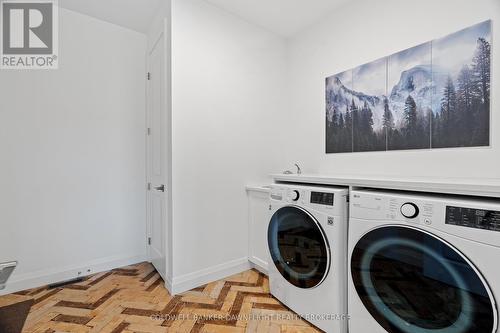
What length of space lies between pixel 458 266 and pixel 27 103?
3.11 metres

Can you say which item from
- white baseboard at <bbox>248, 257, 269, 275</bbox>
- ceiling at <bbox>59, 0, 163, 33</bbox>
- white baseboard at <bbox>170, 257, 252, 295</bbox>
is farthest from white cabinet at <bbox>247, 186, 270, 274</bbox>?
ceiling at <bbox>59, 0, 163, 33</bbox>

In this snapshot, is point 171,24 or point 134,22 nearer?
point 171,24

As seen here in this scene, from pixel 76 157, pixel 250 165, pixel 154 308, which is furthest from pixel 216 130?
pixel 154 308

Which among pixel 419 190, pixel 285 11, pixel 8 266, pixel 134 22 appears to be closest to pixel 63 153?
pixel 134 22

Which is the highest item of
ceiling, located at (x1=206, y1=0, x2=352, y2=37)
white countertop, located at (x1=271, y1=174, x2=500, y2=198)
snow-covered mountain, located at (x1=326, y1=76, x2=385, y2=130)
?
ceiling, located at (x1=206, y1=0, x2=352, y2=37)

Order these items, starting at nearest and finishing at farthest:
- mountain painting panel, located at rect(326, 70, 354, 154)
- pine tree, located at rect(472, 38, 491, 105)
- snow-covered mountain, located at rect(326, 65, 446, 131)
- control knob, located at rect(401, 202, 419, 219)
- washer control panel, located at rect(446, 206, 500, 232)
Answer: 1. washer control panel, located at rect(446, 206, 500, 232)
2. control knob, located at rect(401, 202, 419, 219)
3. pine tree, located at rect(472, 38, 491, 105)
4. snow-covered mountain, located at rect(326, 65, 446, 131)
5. mountain painting panel, located at rect(326, 70, 354, 154)

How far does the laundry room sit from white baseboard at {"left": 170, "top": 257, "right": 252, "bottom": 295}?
13mm

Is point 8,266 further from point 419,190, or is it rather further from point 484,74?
point 484,74

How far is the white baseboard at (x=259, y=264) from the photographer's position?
2137mm

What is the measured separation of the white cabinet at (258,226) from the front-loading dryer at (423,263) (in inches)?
36.2

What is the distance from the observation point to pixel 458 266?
3.14 ft

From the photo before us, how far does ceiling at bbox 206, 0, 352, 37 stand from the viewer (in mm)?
2061

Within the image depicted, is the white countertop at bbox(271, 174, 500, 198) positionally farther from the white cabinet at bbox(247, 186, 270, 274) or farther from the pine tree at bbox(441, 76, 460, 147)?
the white cabinet at bbox(247, 186, 270, 274)

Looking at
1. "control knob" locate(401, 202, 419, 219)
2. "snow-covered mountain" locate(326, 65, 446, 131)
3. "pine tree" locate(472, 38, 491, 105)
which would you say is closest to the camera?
"control knob" locate(401, 202, 419, 219)
